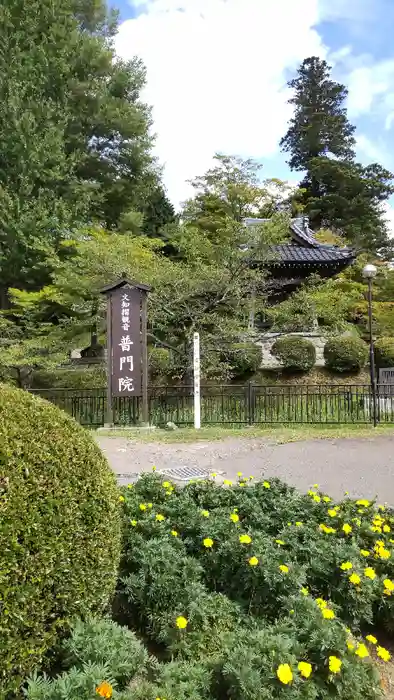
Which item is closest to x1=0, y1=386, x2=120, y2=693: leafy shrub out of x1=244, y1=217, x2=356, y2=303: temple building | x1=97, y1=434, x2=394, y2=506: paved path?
x1=97, y1=434, x2=394, y2=506: paved path

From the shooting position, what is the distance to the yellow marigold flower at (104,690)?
155cm

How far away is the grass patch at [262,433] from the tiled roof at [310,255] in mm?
7174

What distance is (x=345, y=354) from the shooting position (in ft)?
54.5

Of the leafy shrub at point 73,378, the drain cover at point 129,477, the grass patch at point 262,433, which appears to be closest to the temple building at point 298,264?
the leafy shrub at point 73,378

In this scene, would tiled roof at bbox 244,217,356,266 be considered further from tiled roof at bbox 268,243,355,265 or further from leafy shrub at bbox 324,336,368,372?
leafy shrub at bbox 324,336,368,372

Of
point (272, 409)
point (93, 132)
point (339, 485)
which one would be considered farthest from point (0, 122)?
point (339, 485)

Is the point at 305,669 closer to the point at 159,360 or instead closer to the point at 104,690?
the point at 104,690

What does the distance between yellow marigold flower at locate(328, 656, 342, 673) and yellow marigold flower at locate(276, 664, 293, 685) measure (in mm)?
184

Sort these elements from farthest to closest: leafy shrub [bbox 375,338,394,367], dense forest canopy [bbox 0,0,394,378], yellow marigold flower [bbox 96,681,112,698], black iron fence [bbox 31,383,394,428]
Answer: leafy shrub [bbox 375,338,394,367] → dense forest canopy [bbox 0,0,394,378] → black iron fence [bbox 31,383,394,428] → yellow marigold flower [bbox 96,681,112,698]

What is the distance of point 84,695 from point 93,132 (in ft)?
75.6

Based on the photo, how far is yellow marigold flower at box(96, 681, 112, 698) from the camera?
1554 millimetres

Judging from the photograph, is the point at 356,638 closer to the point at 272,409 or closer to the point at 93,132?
the point at 272,409

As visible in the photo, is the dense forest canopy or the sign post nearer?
the sign post

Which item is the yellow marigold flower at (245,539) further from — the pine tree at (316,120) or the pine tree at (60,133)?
the pine tree at (316,120)
